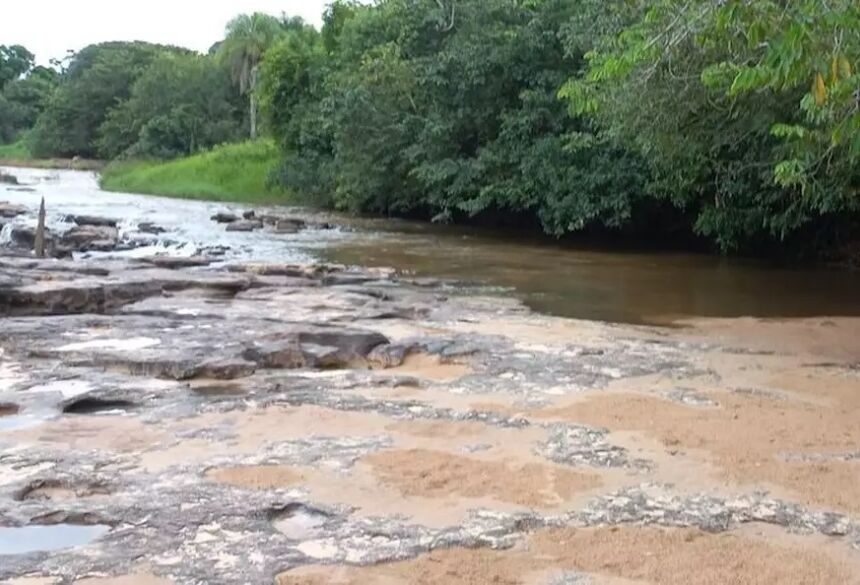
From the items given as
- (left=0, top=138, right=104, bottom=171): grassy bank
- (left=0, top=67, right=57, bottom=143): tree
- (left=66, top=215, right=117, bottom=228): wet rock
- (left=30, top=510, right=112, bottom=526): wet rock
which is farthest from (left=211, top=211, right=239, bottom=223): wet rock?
(left=0, top=67, right=57, bottom=143): tree

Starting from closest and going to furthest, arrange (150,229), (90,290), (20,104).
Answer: (90,290), (150,229), (20,104)

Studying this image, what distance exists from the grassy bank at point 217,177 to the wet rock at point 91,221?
14.9 metres

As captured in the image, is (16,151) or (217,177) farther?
(16,151)

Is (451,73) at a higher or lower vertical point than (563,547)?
higher

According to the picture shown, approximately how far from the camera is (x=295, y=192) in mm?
41156

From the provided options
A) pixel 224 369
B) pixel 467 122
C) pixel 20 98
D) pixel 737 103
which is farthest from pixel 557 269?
pixel 20 98

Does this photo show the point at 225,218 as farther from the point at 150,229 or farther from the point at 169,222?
the point at 150,229

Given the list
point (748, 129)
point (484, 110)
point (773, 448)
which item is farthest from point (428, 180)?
point (773, 448)

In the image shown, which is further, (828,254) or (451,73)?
(451,73)

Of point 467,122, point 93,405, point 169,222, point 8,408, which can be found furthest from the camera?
point 169,222

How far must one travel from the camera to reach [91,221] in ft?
87.7

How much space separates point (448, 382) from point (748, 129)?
33.3 feet

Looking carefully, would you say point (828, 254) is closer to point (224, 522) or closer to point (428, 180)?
point (428, 180)

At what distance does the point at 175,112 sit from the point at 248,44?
7005mm
